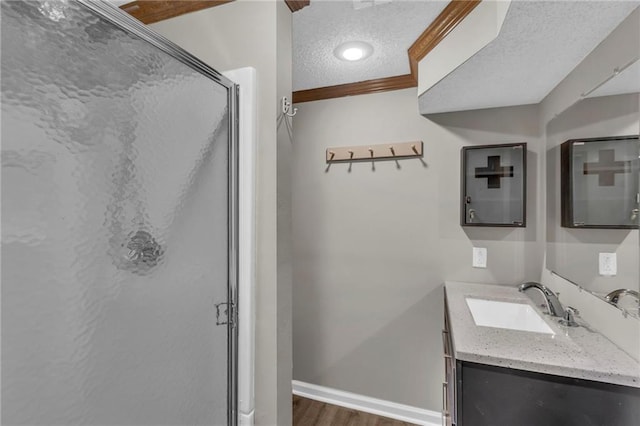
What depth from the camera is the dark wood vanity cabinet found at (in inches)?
38.0

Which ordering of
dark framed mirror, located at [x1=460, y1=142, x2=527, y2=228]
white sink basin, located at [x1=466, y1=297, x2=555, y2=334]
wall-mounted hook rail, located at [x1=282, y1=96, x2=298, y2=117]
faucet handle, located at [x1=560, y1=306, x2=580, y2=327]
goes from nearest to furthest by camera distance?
wall-mounted hook rail, located at [x1=282, y1=96, x2=298, y2=117]
faucet handle, located at [x1=560, y1=306, x2=580, y2=327]
white sink basin, located at [x1=466, y1=297, x2=555, y2=334]
dark framed mirror, located at [x1=460, y1=142, x2=527, y2=228]

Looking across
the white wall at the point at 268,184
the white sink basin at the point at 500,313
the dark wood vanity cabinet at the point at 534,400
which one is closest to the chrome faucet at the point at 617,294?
the dark wood vanity cabinet at the point at 534,400

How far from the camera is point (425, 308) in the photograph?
6.87ft

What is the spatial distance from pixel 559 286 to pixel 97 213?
212 cm

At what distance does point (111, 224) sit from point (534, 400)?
1454mm

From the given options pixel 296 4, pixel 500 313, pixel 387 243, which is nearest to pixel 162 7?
pixel 296 4

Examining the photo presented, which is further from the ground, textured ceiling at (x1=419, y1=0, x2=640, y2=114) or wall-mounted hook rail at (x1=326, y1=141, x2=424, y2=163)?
textured ceiling at (x1=419, y1=0, x2=640, y2=114)

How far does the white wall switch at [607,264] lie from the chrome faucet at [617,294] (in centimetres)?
7

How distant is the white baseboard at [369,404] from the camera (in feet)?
6.78

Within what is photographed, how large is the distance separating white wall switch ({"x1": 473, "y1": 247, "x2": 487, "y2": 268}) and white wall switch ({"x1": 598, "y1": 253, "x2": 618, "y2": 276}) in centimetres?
75

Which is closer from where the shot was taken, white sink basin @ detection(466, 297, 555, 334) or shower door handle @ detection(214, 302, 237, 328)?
shower door handle @ detection(214, 302, 237, 328)

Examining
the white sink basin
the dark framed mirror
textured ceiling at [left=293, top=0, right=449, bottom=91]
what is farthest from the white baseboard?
textured ceiling at [left=293, top=0, right=449, bottom=91]

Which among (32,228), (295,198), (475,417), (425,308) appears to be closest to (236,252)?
(32,228)

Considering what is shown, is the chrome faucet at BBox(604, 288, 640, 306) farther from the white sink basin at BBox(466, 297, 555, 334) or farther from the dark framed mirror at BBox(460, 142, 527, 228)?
the dark framed mirror at BBox(460, 142, 527, 228)
